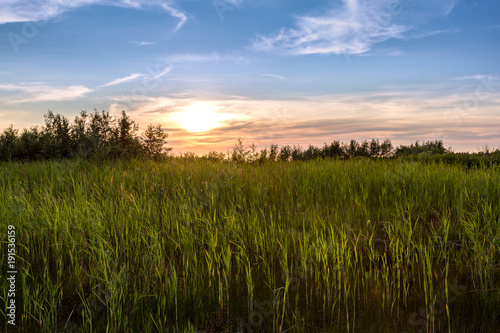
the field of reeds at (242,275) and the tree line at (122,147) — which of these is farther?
the tree line at (122,147)

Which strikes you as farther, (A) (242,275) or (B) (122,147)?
(B) (122,147)

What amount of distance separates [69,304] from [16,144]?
16.3 meters

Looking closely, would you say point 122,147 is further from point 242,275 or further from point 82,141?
point 242,275

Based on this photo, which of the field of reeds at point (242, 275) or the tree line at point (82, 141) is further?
the tree line at point (82, 141)

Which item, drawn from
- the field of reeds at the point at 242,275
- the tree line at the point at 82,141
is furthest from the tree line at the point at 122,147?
the field of reeds at the point at 242,275

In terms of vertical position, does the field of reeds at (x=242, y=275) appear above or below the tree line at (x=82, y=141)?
below

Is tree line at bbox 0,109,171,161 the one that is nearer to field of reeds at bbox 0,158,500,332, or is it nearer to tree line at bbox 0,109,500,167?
tree line at bbox 0,109,500,167

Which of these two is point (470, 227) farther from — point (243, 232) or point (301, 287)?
point (243, 232)

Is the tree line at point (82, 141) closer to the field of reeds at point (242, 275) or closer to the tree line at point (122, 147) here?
the tree line at point (122, 147)

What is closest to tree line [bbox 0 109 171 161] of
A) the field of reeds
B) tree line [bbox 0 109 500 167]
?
tree line [bbox 0 109 500 167]

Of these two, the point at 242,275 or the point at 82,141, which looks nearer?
the point at 242,275

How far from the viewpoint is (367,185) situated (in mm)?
6926

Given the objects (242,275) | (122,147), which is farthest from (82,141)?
(242,275)

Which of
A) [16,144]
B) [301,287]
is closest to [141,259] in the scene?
[301,287]
